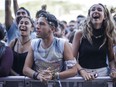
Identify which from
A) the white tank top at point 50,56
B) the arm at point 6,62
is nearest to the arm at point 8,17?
the arm at point 6,62

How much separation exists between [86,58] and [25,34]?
44.5 inches

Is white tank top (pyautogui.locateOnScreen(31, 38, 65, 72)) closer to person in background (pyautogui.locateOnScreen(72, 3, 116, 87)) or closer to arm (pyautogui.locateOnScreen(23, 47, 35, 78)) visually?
arm (pyautogui.locateOnScreen(23, 47, 35, 78))

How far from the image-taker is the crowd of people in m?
4.76

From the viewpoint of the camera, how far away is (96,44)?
5074 millimetres

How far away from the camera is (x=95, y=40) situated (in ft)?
16.8

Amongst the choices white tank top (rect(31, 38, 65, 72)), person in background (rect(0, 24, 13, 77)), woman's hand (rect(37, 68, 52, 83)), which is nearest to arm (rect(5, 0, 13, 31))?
person in background (rect(0, 24, 13, 77))

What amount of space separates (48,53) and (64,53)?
8.7 inches

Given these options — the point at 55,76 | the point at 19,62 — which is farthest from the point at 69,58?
the point at 19,62

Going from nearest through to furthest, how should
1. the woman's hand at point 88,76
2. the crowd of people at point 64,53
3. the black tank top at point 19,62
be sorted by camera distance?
the woman's hand at point 88,76 → the crowd of people at point 64,53 → the black tank top at point 19,62

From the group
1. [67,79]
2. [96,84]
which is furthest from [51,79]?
[96,84]

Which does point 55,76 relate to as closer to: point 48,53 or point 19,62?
point 48,53

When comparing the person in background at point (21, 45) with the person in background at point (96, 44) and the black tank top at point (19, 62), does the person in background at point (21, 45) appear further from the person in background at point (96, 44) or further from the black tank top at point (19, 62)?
the person in background at point (96, 44)

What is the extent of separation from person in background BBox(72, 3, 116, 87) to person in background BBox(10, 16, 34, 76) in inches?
32.1

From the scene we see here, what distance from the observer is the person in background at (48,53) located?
4.83 metres
